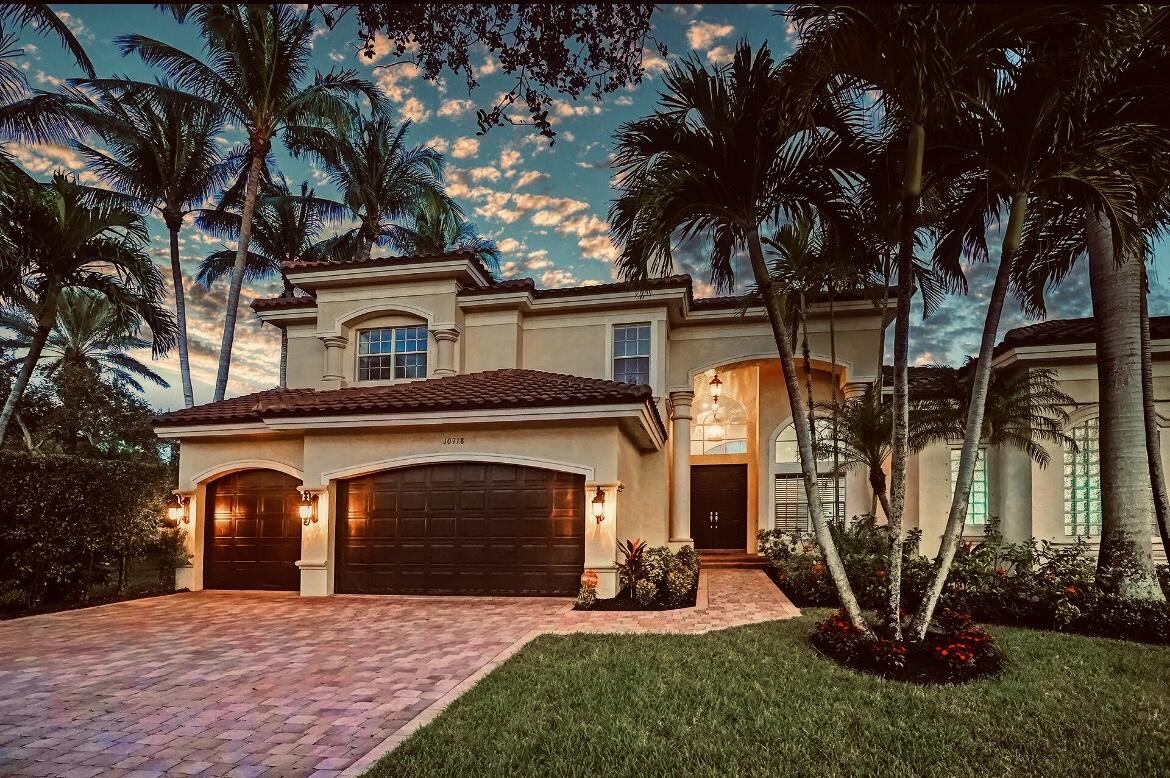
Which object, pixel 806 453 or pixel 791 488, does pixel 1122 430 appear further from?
pixel 791 488

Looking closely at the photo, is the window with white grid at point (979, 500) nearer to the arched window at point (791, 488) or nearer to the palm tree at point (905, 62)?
the arched window at point (791, 488)

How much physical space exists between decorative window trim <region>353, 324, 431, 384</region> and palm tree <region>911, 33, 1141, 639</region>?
1186 centimetres

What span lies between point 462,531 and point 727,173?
8.19 m

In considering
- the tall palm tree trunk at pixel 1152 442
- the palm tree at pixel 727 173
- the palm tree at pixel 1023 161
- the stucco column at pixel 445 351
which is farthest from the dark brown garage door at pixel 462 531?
the tall palm tree trunk at pixel 1152 442

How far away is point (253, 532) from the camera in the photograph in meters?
13.9

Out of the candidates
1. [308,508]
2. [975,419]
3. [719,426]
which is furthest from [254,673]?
[719,426]

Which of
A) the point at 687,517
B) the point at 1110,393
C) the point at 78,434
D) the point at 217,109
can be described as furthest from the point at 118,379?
the point at 1110,393

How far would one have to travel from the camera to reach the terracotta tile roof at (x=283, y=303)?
17406 millimetres

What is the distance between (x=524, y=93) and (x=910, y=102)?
4.16m

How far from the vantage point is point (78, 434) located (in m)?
28.8

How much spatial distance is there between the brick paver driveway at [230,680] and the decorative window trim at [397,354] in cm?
624

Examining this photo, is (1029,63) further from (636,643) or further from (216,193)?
(216,193)

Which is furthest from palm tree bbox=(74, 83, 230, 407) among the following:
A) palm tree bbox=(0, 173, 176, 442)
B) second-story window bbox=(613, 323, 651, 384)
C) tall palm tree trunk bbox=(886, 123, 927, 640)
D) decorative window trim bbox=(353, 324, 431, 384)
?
tall palm tree trunk bbox=(886, 123, 927, 640)

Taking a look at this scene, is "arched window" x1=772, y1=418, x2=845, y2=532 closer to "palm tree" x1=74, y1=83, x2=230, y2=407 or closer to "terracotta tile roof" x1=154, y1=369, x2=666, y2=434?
"terracotta tile roof" x1=154, y1=369, x2=666, y2=434
